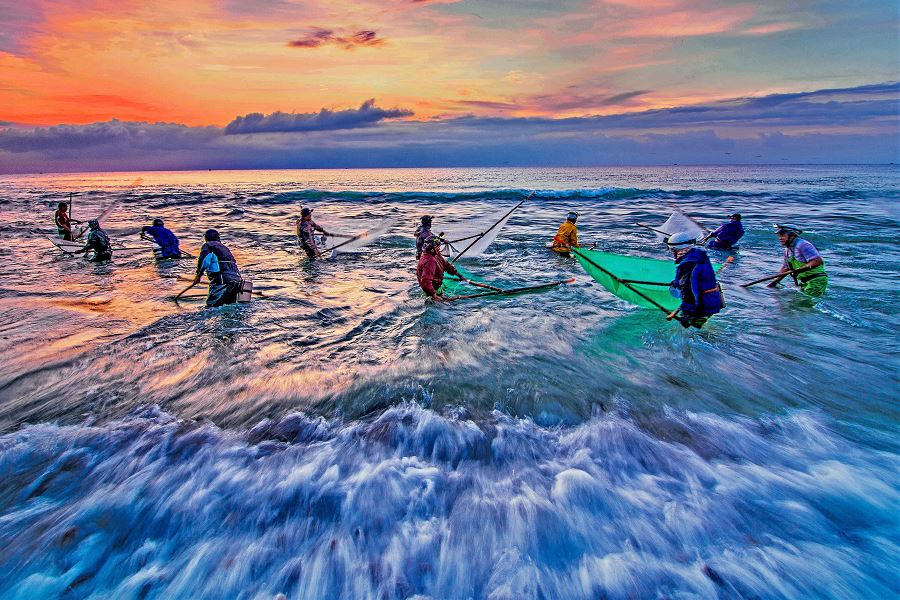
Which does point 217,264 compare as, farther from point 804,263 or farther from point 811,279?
point 811,279

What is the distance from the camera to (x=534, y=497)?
4.52m

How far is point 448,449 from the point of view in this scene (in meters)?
5.23

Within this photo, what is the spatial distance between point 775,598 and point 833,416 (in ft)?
11.5

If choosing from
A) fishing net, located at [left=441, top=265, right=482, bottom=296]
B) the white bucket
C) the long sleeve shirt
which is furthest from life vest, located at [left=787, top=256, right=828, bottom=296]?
the white bucket

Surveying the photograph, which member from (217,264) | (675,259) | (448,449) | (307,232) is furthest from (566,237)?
(448,449)

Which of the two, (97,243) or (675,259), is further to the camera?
(97,243)

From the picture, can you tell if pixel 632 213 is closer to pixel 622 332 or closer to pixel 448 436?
pixel 622 332

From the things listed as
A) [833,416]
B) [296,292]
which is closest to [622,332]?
[833,416]

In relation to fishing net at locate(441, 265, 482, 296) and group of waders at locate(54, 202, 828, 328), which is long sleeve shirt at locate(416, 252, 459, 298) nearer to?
group of waders at locate(54, 202, 828, 328)

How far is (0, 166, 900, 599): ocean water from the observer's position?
3.81 metres

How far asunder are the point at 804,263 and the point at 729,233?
21.8 ft

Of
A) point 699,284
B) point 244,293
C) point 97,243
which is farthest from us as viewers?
point 97,243

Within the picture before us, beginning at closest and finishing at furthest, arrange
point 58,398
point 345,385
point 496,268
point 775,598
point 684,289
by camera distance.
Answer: point 775,598 < point 58,398 < point 345,385 < point 684,289 < point 496,268

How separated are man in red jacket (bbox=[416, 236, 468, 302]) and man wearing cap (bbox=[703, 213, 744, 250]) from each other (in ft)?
38.2
